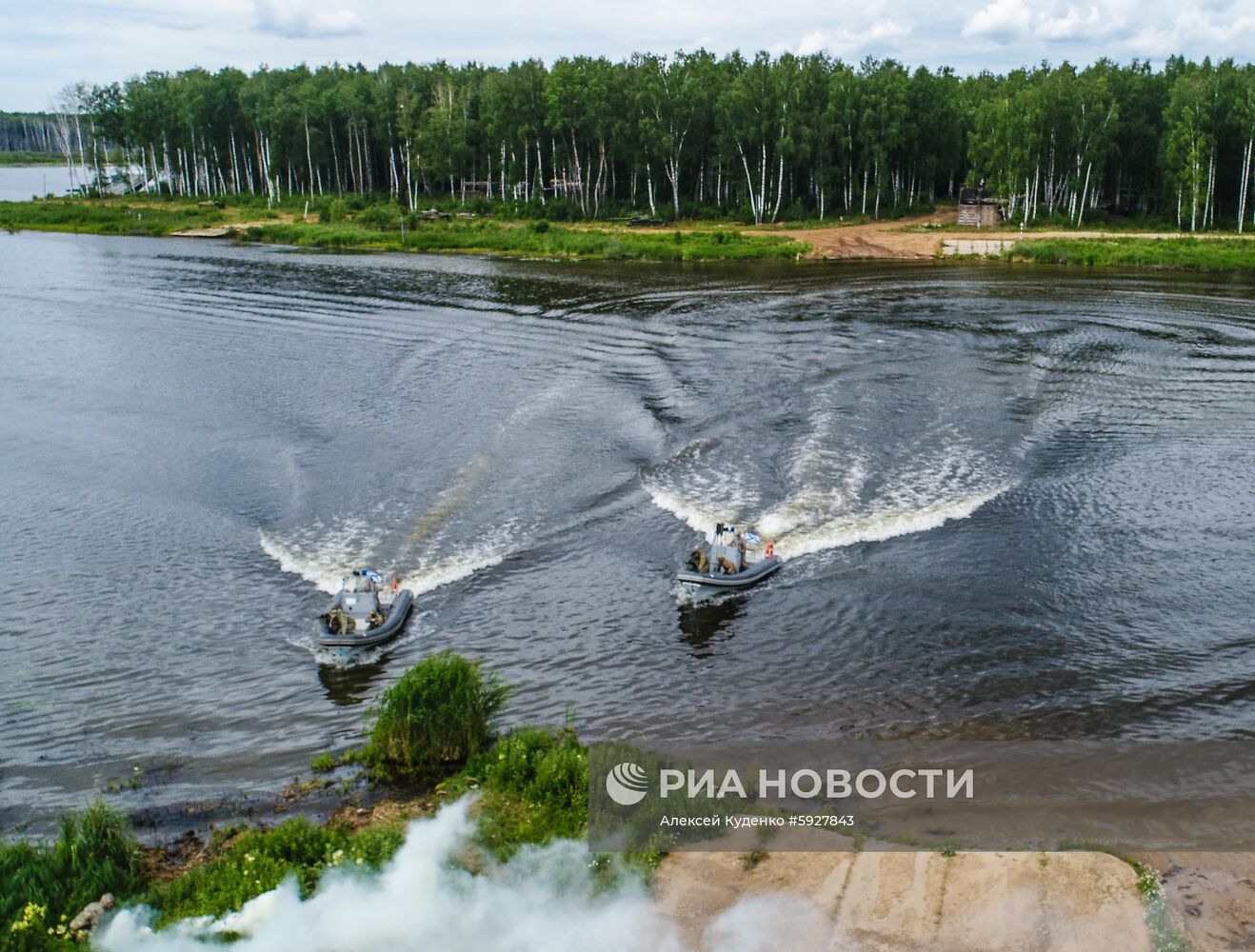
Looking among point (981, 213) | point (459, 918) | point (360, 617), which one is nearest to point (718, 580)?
point (360, 617)

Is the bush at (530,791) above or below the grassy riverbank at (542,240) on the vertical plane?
below

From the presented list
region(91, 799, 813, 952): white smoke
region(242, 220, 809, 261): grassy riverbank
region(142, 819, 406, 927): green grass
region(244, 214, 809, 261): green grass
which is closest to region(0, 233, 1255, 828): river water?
region(142, 819, 406, 927): green grass

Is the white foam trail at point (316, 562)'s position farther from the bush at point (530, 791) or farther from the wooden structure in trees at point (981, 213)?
the wooden structure in trees at point (981, 213)

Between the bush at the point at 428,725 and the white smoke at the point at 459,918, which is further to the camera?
the bush at the point at 428,725

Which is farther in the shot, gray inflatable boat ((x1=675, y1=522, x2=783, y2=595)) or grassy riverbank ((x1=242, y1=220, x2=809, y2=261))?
grassy riverbank ((x1=242, y1=220, x2=809, y2=261))

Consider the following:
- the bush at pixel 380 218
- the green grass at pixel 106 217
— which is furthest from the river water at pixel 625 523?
the green grass at pixel 106 217

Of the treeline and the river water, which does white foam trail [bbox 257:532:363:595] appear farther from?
the treeline

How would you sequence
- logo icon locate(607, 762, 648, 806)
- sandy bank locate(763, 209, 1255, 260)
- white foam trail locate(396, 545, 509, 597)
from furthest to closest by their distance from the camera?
sandy bank locate(763, 209, 1255, 260) < white foam trail locate(396, 545, 509, 597) < logo icon locate(607, 762, 648, 806)

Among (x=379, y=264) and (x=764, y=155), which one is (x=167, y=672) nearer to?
(x=379, y=264)
